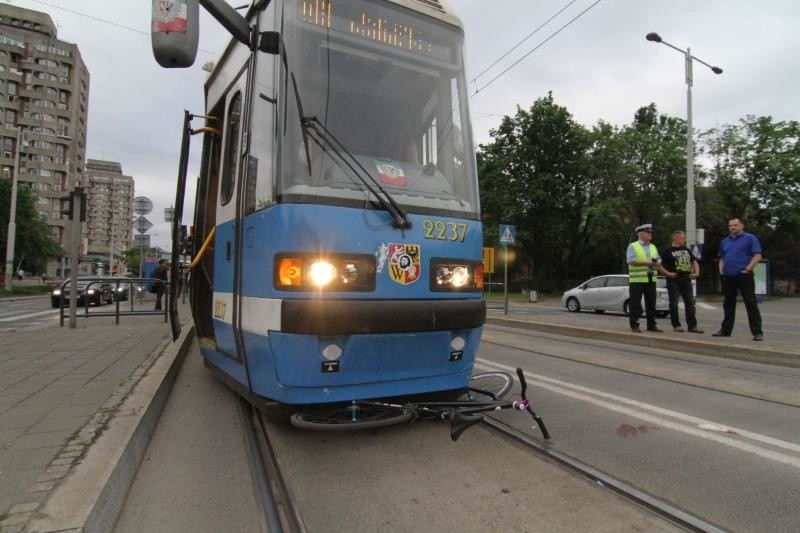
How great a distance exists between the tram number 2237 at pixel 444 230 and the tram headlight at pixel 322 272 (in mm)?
540

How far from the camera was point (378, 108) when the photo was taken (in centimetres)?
371

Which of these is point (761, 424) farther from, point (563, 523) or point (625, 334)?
point (625, 334)

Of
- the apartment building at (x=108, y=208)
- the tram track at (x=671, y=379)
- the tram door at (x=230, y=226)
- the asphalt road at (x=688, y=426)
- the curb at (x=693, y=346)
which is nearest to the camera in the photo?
the asphalt road at (x=688, y=426)

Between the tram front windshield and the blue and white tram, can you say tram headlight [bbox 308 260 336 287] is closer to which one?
the blue and white tram

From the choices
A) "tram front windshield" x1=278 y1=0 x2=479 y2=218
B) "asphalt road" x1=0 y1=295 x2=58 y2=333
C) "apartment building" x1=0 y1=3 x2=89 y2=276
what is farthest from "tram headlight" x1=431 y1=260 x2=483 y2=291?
"apartment building" x1=0 y1=3 x2=89 y2=276

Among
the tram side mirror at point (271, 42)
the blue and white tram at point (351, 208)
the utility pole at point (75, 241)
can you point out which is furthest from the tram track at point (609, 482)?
the utility pole at point (75, 241)

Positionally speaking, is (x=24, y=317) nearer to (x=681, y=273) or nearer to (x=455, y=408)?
(x=455, y=408)

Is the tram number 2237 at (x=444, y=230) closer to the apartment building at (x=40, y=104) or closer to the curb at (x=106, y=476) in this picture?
the curb at (x=106, y=476)

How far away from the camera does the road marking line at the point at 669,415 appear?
3436mm

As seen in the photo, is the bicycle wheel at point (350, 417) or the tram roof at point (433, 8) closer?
the bicycle wheel at point (350, 417)

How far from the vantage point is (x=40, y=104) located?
80062 mm

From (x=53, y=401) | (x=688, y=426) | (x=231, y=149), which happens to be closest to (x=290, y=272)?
(x=231, y=149)

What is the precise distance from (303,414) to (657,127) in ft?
130

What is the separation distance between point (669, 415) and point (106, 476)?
408 cm
